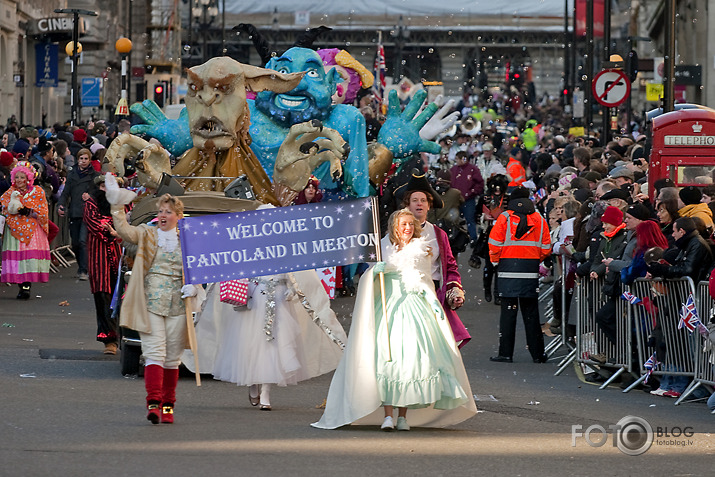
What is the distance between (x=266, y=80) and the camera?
16031 millimetres

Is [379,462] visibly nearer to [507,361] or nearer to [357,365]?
[357,365]

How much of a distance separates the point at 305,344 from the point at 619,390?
3.03 m

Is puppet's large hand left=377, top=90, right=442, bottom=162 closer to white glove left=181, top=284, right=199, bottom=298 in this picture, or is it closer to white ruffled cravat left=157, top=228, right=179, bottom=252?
white ruffled cravat left=157, top=228, right=179, bottom=252

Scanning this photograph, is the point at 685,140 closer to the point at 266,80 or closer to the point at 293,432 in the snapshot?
the point at 266,80

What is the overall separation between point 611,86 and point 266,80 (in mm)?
11991

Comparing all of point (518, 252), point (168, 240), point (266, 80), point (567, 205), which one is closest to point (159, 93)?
point (567, 205)

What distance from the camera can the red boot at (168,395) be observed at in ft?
33.9

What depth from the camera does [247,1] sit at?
4360 inches

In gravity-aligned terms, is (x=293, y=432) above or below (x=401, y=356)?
below

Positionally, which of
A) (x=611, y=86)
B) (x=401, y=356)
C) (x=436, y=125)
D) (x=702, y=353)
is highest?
(x=611, y=86)

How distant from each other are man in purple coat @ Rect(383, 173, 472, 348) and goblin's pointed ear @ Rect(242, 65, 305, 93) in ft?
17.0

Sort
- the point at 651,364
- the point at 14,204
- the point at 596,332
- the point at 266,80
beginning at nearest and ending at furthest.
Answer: the point at 651,364, the point at 596,332, the point at 266,80, the point at 14,204

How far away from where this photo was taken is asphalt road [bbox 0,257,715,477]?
8.81 metres

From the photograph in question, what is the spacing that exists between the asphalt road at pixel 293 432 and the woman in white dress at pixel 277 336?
0.25m
